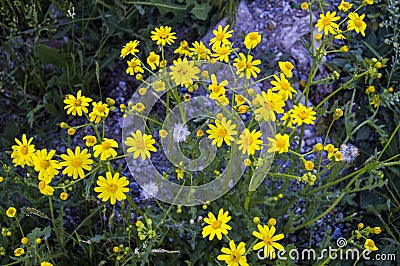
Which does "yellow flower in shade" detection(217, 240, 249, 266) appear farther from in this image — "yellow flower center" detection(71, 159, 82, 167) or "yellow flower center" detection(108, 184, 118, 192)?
"yellow flower center" detection(71, 159, 82, 167)

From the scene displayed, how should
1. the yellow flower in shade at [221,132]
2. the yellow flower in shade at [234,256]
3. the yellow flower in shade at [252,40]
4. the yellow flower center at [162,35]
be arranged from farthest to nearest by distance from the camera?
1. the yellow flower center at [162,35]
2. the yellow flower in shade at [252,40]
3. the yellow flower in shade at [221,132]
4. the yellow flower in shade at [234,256]

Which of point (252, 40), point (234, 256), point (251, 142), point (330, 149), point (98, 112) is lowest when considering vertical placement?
point (234, 256)

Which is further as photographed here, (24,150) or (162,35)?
(162,35)

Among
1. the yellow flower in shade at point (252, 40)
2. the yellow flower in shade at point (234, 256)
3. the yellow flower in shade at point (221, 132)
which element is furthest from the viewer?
the yellow flower in shade at point (252, 40)

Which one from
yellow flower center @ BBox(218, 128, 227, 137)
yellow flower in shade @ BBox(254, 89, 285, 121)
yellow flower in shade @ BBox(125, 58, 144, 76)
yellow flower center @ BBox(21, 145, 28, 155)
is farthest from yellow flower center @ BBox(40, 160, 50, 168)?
yellow flower in shade @ BBox(254, 89, 285, 121)

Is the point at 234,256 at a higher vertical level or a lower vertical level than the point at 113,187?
lower

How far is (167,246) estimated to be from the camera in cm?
231

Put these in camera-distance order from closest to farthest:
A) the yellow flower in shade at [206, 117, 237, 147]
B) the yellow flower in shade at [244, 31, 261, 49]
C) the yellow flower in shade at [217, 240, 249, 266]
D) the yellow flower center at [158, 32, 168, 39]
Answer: the yellow flower in shade at [217, 240, 249, 266]
the yellow flower in shade at [206, 117, 237, 147]
the yellow flower in shade at [244, 31, 261, 49]
the yellow flower center at [158, 32, 168, 39]

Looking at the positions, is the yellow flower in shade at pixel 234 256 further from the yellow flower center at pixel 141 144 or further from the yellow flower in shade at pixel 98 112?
the yellow flower in shade at pixel 98 112

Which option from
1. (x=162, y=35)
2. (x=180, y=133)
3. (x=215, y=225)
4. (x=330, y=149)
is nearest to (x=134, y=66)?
(x=162, y=35)

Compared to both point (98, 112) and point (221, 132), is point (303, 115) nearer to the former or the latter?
point (221, 132)

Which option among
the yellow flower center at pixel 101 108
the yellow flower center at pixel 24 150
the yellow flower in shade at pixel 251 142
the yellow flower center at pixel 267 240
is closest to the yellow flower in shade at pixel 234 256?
the yellow flower center at pixel 267 240

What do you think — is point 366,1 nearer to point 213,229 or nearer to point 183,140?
point 183,140

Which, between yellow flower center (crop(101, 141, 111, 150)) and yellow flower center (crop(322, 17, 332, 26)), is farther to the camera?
yellow flower center (crop(322, 17, 332, 26))
